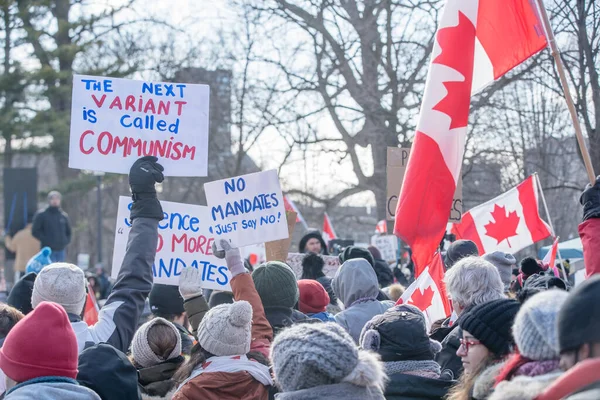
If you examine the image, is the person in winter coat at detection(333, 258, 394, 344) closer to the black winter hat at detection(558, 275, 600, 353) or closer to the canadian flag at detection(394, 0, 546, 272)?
the canadian flag at detection(394, 0, 546, 272)

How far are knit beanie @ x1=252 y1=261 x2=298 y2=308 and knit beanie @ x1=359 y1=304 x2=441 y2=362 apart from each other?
3.71 feet

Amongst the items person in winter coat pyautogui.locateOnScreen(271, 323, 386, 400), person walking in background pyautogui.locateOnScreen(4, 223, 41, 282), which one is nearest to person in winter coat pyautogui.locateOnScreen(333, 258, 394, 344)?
person in winter coat pyautogui.locateOnScreen(271, 323, 386, 400)

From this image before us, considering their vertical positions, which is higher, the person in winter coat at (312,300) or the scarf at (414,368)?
the person in winter coat at (312,300)

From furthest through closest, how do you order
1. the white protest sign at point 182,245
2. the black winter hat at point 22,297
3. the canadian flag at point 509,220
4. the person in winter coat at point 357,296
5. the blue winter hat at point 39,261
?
the canadian flag at point 509,220, the blue winter hat at point 39,261, the white protest sign at point 182,245, the person in winter coat at point 357,296, the black winter hat at point 22,297

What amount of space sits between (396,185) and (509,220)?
137cm

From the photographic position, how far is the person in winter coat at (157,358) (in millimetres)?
4227

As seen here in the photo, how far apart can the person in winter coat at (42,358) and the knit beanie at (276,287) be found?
1.86 m

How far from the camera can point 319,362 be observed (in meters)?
2.94

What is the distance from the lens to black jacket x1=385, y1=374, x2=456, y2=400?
3.77 meters

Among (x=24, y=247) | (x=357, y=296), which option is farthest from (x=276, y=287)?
(x=24, y=247)

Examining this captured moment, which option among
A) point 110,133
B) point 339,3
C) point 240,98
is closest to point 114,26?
point 240,98

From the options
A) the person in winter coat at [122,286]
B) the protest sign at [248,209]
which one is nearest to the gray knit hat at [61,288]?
the person in winter coat at [122,286]

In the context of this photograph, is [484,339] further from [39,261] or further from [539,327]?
[39,261]

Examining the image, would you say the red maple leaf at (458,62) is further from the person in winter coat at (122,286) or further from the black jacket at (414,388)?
the black jacket at (414,388)
